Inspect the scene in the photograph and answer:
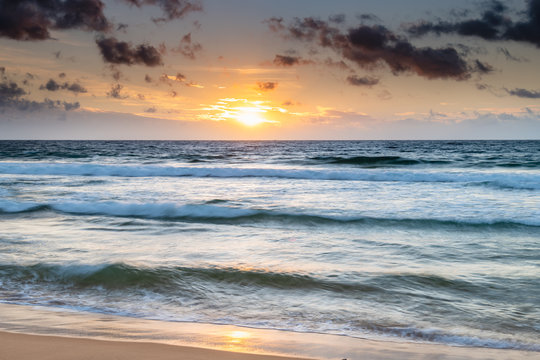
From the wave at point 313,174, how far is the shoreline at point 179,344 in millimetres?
18285

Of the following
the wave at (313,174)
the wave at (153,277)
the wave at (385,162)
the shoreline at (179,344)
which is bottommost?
the wave at (153,277)

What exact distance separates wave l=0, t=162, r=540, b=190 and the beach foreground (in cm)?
1799

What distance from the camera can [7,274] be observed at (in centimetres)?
598

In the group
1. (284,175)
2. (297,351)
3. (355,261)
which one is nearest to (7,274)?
(297,351)

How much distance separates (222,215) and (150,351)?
27.2 ft

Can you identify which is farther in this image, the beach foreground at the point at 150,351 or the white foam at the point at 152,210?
the white foam at the point at 152,210

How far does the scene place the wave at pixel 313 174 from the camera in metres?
21.9

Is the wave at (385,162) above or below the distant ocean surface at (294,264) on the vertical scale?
above

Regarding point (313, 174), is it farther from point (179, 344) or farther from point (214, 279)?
point (179, 344)

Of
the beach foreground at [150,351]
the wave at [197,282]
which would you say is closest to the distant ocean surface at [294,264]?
the wave at [197,282]

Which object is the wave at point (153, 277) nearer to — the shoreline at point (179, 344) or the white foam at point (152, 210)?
the shoreline at point (179, 344)

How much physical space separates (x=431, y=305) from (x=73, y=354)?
3717 millimetres

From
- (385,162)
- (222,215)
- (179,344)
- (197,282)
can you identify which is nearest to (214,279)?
(197,282)

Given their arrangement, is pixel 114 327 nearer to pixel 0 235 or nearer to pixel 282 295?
pixel 282 295
